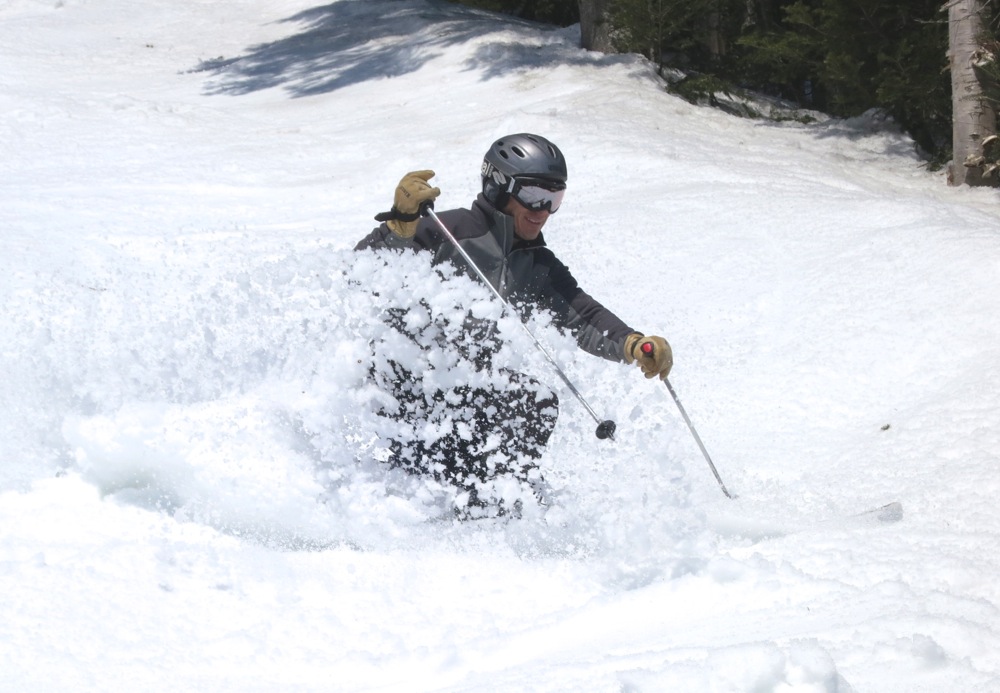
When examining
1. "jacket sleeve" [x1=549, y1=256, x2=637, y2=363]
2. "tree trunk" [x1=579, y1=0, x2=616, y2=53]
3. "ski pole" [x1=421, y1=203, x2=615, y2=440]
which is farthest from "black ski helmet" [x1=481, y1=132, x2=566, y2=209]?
"tree trunk" [x1=579, y1=0, x2=616, y2=53]

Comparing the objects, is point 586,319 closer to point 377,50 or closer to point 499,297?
point 499,297

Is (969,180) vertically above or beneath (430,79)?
beneath

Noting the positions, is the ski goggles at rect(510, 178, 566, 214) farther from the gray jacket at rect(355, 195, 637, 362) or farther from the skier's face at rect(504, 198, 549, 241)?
the gray jacket at rect(355, 195, 637, 362)

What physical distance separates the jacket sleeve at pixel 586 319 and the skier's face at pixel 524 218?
21cm

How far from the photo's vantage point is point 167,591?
345 cm

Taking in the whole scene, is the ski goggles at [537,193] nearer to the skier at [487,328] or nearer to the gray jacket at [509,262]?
the skier at [487,328]

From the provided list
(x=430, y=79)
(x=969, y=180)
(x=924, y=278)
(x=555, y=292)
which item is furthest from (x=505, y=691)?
(x=430, y=79)

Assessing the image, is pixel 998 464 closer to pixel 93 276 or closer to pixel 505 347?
pixel 505 347

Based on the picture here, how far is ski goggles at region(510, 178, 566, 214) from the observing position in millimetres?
4672

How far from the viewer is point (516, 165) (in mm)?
4668

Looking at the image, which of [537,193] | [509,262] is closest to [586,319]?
[509,262]

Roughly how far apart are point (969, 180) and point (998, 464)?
511 cm

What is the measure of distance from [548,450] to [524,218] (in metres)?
1.07

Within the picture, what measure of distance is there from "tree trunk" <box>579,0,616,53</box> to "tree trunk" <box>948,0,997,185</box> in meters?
4.84
